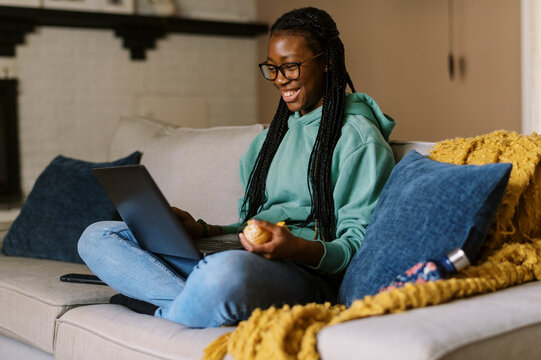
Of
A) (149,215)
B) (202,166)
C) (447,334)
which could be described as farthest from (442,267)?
(202,166)

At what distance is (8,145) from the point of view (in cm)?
477

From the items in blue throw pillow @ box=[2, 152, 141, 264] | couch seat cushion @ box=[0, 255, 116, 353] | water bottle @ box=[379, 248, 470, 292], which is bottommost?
couch seat cushion @ box=[0, 255, 116, 353]

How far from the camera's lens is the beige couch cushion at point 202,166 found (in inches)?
89.8

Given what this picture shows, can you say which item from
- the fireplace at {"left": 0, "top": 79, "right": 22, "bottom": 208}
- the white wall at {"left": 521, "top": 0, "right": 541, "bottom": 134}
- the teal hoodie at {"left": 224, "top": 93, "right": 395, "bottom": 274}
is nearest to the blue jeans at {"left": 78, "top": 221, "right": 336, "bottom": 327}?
the teal hoodie at {"left": 224, "top": 93, "right": 395, "bottom": 274}

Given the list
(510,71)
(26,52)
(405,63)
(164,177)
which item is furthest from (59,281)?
(26,52)

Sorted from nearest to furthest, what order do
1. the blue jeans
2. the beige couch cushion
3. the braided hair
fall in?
the blue jeans
the braided hair
the beige couch cushion

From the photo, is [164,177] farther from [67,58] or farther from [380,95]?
[67,58]

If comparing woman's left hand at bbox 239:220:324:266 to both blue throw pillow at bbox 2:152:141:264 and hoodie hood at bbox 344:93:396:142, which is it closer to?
hoodie hood at bbox 344:93:396:142

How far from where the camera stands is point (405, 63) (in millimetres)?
4281

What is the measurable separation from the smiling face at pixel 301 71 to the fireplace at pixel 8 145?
3424 millimetres

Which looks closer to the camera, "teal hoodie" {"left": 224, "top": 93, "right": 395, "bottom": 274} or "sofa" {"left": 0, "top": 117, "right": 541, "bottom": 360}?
"sofa" {"left": 0, "top": 117, "right": 541, "bottom": 360}

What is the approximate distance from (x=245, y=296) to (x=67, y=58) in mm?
4127

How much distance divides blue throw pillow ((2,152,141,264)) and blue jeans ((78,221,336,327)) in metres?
0.60

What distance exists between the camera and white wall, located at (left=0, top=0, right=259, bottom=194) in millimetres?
4879
